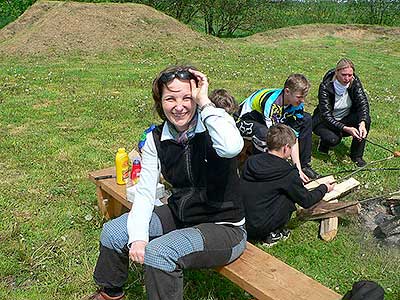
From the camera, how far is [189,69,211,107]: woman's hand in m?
2.76

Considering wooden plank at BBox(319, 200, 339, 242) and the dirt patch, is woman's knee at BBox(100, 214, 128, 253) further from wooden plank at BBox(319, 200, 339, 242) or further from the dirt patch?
the dirt patch

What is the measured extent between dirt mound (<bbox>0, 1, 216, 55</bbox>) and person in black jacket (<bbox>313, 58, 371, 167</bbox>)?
9.15 m

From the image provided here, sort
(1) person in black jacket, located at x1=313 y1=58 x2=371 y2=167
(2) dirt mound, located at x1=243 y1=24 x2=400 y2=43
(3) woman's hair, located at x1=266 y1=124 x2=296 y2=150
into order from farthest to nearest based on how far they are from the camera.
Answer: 1. (2) dirt mound, located at x1=243 y1=24 x2=400 y2=43
2. (1) person in black jacket, located at x1=313 y1=58 x2=371 y2=167
3. (3) woman's hair, located at x1=266 y1=124 x2=296 y2=150

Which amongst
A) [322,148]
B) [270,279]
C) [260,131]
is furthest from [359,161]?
[270,279]

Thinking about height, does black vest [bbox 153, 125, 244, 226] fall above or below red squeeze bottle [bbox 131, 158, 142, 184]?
above

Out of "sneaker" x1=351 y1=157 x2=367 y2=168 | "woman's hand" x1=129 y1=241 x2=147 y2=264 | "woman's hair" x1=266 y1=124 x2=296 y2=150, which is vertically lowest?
"sneaker" x1=351 y1=157 x2=367 y2=168

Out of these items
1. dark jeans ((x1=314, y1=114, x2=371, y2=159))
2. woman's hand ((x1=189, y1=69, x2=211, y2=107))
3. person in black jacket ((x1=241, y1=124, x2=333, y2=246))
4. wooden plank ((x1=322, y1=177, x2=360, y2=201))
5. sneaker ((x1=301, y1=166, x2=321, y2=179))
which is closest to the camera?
woman's hand ((x1=189, y1=69, x2=211, y2=107))

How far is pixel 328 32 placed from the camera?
800 inches

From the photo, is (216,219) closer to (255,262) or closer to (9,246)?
(255,262)

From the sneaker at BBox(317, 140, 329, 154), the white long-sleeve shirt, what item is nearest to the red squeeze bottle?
the white long-sleeve shirt

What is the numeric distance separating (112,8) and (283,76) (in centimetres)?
746

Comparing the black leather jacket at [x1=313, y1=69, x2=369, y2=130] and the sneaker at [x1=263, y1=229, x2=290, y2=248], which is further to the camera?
the black leather jacket at [x1=313, y1=69, x2=369, y2=130]

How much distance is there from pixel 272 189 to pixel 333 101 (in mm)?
2644

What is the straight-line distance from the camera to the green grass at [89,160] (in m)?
3.64
